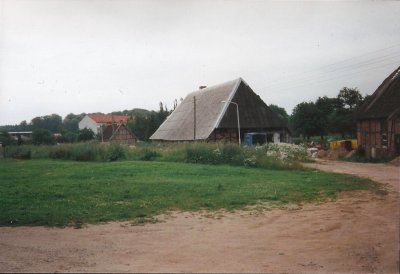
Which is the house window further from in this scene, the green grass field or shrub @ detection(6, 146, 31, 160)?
shrub @ detection(6, 146, 31, 160)

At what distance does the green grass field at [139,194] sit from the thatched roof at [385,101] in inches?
514

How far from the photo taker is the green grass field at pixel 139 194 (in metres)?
8.91

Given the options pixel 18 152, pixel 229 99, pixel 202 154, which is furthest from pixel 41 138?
pixel 202 154

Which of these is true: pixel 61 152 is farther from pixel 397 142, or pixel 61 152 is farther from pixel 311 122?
pixel 311 122

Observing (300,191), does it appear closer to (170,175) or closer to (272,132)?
(170,175)

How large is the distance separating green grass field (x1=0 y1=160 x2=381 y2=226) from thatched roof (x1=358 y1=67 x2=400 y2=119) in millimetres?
13051

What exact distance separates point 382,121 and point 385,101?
64.6 inches

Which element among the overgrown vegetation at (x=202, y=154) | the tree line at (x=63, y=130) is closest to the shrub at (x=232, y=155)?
the overgrown vegetation at (x=202, y=154)

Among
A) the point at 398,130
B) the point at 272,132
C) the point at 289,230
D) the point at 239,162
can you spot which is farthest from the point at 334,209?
the point at 272,132

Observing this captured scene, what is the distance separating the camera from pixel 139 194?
1140cm

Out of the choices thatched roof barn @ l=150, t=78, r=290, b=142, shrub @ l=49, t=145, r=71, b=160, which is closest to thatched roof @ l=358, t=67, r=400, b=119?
thatched roof barn @ l=150, t=78, r=290, b=142

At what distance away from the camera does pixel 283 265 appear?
5.70 meters

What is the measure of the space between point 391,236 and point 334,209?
248cm

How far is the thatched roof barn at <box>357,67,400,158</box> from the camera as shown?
25328mm
